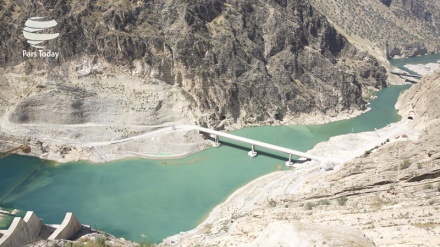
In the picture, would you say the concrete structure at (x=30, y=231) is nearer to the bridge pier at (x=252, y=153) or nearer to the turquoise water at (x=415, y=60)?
the bridge pier at (x=252, y=153)

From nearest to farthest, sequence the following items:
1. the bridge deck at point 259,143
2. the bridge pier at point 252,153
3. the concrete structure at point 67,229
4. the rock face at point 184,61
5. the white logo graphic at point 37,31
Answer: the concrete structure at point 67,229 → the bridge deck at point 259,143 → the bridge pier at point 252,153 → the rock face at point 184,61 → the white logo graphic at point 37,31

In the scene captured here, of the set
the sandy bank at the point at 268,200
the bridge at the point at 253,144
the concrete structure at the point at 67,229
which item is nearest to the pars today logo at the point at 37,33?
the bridge at the point at 253,144

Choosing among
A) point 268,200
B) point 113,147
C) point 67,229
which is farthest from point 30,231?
point 113,147

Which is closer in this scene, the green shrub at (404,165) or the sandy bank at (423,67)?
the green shrub at (404,165)

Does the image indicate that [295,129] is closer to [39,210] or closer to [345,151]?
[345,151]

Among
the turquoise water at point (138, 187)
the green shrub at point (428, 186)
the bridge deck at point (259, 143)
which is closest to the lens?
the green shrub at point (428, 186)

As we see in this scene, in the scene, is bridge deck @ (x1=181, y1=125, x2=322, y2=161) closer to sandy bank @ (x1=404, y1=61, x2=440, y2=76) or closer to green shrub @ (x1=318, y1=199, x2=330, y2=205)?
green shrub @ (x1=318, y1=199, x2=330, y2=205)

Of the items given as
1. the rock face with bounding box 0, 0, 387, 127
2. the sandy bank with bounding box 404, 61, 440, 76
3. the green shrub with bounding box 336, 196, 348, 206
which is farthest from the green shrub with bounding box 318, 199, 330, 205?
the sandy bank with bounding box 404, 61, 440, 76
